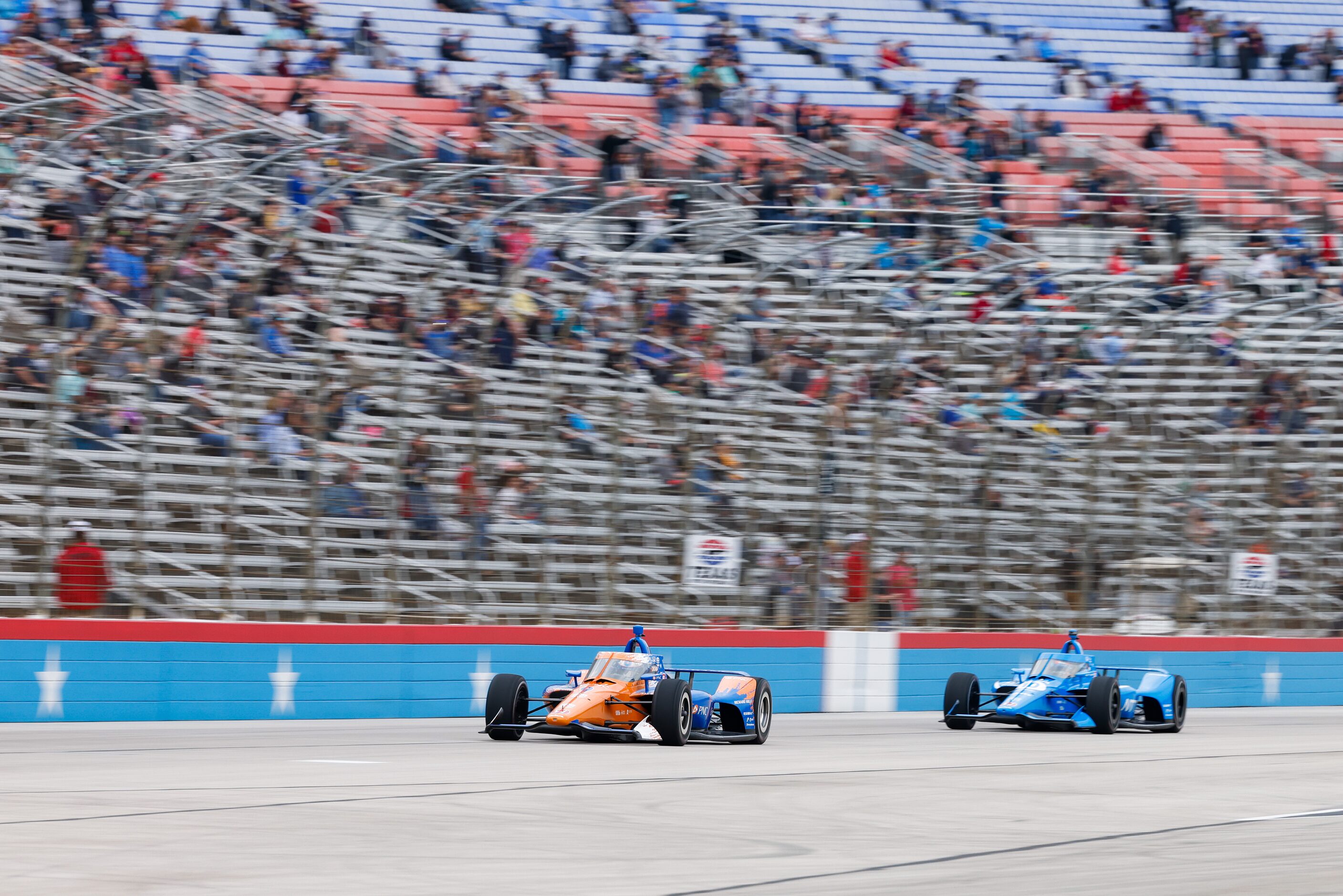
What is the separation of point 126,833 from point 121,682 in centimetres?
812

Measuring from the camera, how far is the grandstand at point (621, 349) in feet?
55.7

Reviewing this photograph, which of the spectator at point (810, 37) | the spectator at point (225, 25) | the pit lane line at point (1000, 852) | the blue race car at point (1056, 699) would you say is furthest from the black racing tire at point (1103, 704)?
the spectator at point (810, 37)

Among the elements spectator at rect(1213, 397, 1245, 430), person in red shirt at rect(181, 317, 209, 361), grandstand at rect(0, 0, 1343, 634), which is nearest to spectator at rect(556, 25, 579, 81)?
grandstand at rect(0, 0, 1343, 634)

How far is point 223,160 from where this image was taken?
1778cm

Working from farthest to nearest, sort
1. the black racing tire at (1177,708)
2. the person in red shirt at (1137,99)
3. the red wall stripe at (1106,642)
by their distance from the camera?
the person in red shirt at (1137,99)
the red wall stripe at (1106,642)
the black racing tire at (1177,708)

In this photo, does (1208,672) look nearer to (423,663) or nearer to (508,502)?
(508,502)

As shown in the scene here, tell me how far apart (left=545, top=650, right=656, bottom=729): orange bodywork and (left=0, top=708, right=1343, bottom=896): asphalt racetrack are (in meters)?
0.32

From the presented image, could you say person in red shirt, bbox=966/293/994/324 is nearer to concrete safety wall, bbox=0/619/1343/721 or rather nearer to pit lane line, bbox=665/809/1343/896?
concrete safety wall, bbox=0/619/1343/721

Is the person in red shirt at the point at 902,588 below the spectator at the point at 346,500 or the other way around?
below

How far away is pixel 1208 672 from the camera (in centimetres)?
2397

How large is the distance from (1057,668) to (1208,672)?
6757 millimetres

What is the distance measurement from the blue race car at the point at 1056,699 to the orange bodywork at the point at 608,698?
405 centimetres

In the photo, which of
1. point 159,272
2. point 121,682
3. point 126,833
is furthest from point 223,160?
point 126,833

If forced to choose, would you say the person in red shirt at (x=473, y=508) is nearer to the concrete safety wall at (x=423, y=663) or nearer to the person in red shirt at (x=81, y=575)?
the concrete safety wall at (x=423, y=663)
